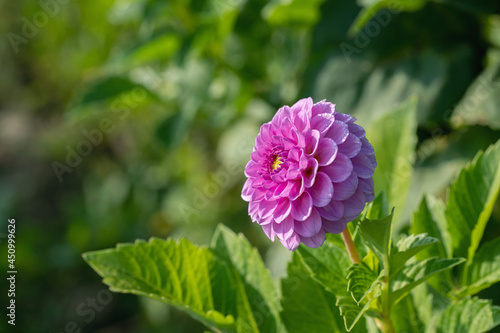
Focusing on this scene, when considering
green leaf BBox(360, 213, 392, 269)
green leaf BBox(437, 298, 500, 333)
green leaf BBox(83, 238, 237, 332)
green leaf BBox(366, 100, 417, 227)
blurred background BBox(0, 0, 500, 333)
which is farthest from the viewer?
blurred background BBox(0, 0, 500, 333)

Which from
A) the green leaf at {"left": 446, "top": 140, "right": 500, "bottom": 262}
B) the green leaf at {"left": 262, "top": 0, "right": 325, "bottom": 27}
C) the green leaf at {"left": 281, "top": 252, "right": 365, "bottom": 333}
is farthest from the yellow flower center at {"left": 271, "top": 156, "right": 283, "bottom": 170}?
the green leaf at {"left": 262, "top": 0, "right": 325, "bottom": 27}

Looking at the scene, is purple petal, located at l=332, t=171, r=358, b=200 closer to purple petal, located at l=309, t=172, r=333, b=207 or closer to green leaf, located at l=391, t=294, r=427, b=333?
purple petal, located at l=309, t=172, r=333, b=207

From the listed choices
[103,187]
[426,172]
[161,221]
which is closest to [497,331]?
[426,172]

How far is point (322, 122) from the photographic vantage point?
2.22 feet

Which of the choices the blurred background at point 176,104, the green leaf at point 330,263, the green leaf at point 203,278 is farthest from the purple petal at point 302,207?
the blurred background at point 176,104

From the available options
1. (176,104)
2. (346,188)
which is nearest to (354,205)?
(346,188)

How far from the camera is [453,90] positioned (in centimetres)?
138

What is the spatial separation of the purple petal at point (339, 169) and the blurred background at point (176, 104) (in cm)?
60

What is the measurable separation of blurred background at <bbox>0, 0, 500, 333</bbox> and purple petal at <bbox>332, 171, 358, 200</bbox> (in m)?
0.60

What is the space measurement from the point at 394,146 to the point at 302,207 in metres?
0.46

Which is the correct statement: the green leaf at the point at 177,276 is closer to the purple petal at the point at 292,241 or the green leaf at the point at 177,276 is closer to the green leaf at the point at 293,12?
the purple petal at the point at 292,241

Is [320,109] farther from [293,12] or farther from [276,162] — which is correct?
[293,12]

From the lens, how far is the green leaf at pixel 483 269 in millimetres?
797

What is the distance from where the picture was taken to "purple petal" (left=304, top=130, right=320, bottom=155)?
66 cm
